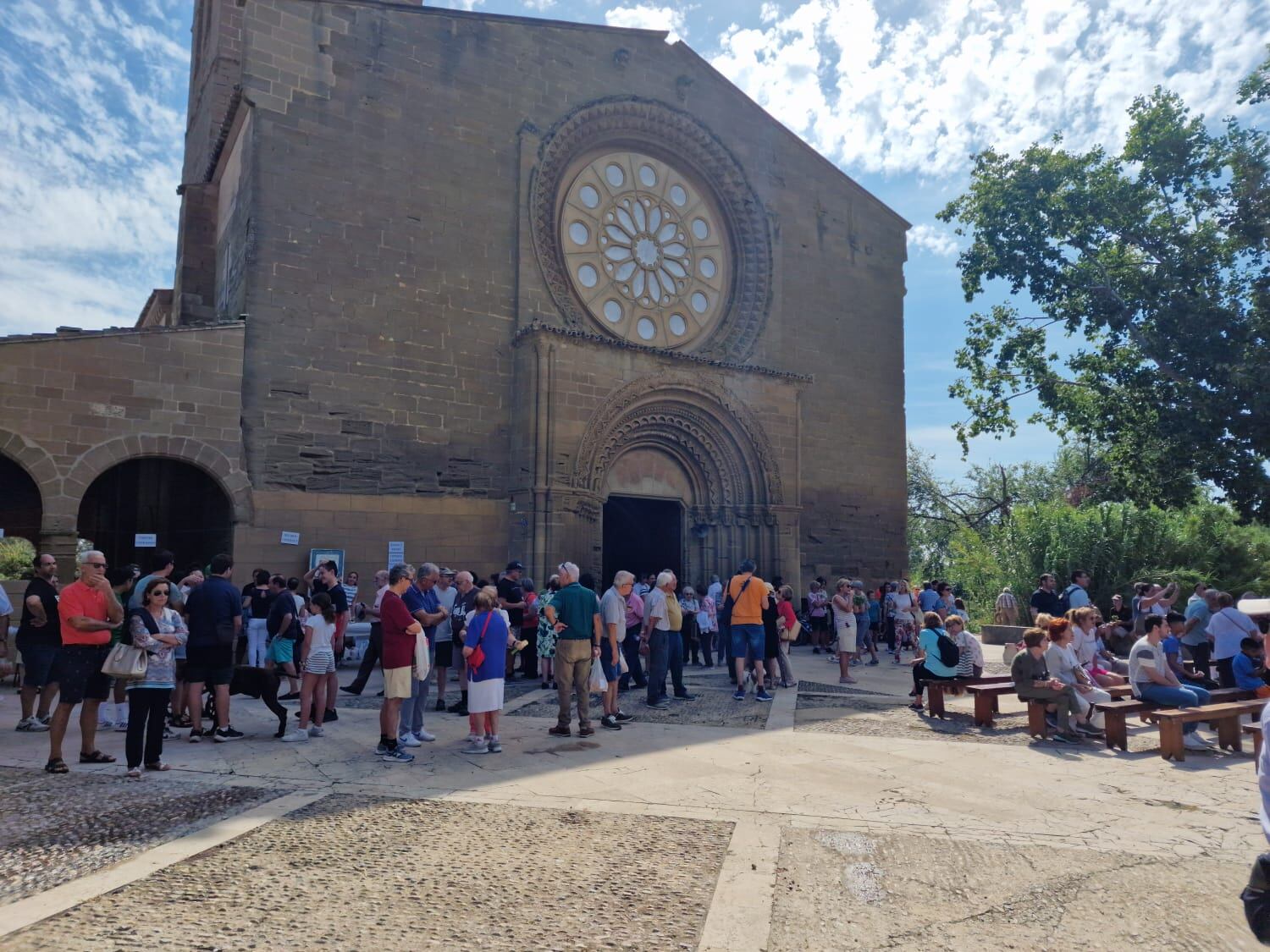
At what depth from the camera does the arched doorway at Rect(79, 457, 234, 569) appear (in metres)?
15.3

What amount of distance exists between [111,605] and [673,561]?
38.5 feet

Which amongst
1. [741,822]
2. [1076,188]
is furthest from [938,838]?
[1076,188]

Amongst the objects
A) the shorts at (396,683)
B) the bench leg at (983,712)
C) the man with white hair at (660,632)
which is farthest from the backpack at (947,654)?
the shorts at (396,683)

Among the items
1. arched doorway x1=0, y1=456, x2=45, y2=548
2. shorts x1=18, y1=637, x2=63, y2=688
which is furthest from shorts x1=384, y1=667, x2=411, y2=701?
arched doorway x1=0, y1=456, x2=45, y2=548

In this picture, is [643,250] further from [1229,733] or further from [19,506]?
[1229,733]

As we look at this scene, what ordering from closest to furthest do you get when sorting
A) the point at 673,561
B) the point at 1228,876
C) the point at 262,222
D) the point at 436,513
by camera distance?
the point at 1228,876 < the point at 262,222 < the point at 436,513 < the point at 673,561

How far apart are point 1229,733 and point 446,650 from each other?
7532 millimetres

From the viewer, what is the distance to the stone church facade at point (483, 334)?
41.6 ft

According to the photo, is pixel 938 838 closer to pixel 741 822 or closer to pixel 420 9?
pixel 741 822

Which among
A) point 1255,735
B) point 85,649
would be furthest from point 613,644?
point 1255,735

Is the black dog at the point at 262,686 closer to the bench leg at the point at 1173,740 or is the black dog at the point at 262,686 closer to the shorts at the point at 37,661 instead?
the shorts at the point at 37,661

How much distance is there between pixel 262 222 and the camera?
13.1 meters

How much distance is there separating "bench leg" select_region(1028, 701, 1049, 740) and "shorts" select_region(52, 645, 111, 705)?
306 inches

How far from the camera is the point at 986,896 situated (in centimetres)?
424
